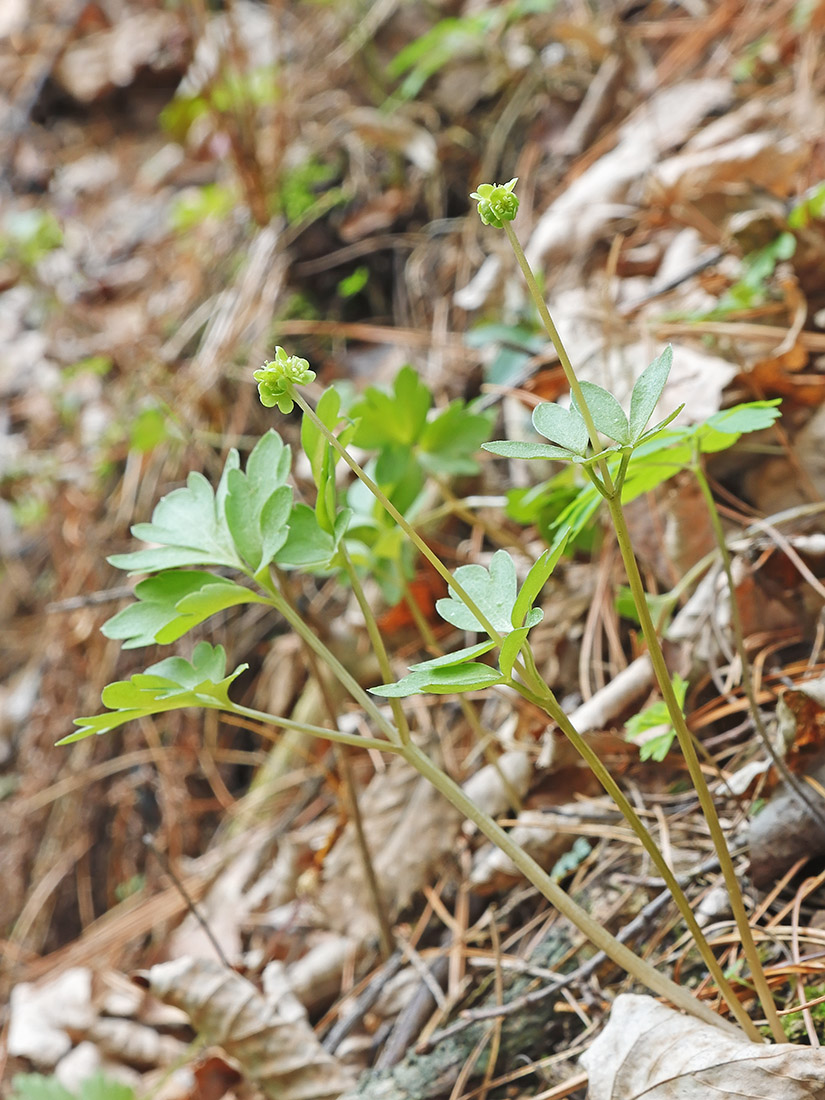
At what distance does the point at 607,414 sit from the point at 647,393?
1.4 inches

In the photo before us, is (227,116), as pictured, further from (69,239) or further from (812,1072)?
(812,1072)

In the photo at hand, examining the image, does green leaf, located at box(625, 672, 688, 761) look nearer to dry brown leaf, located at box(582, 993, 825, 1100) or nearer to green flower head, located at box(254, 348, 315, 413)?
dry brown leaf, located at box(582, 993, 825, 1100)

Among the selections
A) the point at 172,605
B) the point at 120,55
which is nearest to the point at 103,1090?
the point at 172,605

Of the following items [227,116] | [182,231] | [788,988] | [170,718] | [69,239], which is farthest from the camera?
[69,239]

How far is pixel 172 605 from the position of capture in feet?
2.64

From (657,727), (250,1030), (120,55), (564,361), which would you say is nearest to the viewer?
(564,361)

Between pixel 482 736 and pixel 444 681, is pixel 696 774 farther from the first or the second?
pixel 482 736

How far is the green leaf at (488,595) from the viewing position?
689mm

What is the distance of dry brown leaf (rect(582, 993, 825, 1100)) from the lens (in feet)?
2.26

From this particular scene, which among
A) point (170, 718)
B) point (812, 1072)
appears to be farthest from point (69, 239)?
point (812, 1072)

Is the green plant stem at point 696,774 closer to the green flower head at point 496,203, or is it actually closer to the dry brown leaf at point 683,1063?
the dry brown leaf at point 683,1063

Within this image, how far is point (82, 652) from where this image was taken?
243cm

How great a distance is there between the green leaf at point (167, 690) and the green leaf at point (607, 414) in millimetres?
341

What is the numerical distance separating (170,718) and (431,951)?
46.3 inches
